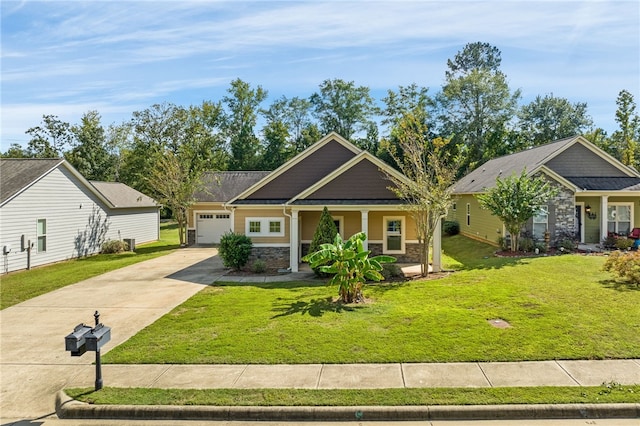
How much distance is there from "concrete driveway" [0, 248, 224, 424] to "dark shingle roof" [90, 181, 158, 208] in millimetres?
9550

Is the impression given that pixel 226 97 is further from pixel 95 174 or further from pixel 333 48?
pixel 333 48

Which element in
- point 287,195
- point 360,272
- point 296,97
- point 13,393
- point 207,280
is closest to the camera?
point 13,393

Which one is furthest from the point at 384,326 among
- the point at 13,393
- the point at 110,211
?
the point at 110,211

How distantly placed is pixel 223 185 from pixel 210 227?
3.40m

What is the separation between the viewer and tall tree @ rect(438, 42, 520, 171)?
4519 centimetres

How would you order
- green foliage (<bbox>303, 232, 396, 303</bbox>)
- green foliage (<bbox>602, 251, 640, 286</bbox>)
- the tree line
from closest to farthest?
1. green foliage (<bbox>303, 232, 396, 303</bbox>)
2. green foliage (<bbox>602, 251, 640, 286</bbox>)
3. the tree line

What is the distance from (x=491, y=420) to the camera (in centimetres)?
555

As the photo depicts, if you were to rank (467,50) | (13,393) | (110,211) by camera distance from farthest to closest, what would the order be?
(467,50), (110,211), (13,393)

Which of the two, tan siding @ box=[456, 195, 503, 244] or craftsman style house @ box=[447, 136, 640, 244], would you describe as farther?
tan siding @ box=[456, 195, 503, 244]

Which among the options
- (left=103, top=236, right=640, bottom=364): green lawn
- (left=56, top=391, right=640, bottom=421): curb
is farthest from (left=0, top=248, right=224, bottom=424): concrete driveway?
(left=56, top=391, right=640, bottom=421): curb

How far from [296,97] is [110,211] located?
3758 centimetres

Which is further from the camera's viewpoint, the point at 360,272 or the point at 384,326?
the point at 360,272

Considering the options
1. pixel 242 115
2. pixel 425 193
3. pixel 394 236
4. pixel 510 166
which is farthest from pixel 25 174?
pixel 242 115

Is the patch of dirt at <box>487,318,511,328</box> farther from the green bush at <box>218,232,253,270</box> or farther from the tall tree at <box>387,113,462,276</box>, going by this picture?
the green bush at <box>218,232,253,270</box>
